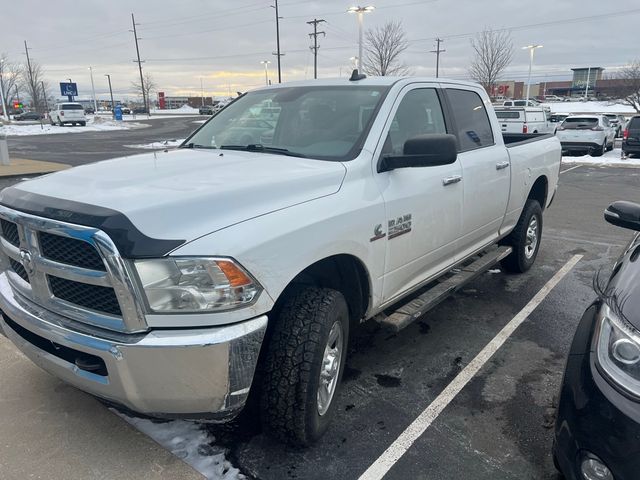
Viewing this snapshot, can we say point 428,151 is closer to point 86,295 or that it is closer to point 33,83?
point 86,295

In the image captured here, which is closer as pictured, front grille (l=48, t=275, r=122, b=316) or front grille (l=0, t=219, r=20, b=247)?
front grille (l=48, t=275, r=122, b=316)

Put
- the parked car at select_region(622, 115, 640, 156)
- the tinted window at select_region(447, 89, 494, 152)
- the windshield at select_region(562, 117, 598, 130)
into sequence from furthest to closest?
the windshield at select_region(562, 117, 598, 130) → the parked car at select_region(622, 115, 640, 156) → the tinted window at select_region(447, 89, 494, 152)

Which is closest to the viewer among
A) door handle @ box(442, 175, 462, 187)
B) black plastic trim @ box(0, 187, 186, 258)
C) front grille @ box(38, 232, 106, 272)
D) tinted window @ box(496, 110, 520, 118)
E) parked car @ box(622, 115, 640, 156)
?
black plastic trim @ box(0, 187, 186, 258)

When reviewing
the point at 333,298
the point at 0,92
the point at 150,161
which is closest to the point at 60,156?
the point at 150,161

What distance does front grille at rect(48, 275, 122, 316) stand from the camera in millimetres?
2188

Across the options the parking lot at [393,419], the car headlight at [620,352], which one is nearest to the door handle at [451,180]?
the parking lot at [393,419]

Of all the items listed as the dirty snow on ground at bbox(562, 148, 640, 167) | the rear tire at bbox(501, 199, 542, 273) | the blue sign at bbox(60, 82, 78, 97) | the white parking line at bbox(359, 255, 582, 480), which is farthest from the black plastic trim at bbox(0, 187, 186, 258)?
the blue sign at bbox(60, 82, 78, 97)

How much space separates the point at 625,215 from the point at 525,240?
250cm

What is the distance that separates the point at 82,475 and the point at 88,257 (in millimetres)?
1131

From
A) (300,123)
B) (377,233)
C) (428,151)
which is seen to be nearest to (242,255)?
(377,233)

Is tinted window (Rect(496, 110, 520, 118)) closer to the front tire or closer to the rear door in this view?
the rear door

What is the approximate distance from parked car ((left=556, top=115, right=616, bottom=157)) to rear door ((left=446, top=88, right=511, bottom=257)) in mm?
17077

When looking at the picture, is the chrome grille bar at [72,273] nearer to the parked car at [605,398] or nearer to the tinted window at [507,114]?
the parked car at [605,398]

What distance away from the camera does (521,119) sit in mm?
20156
